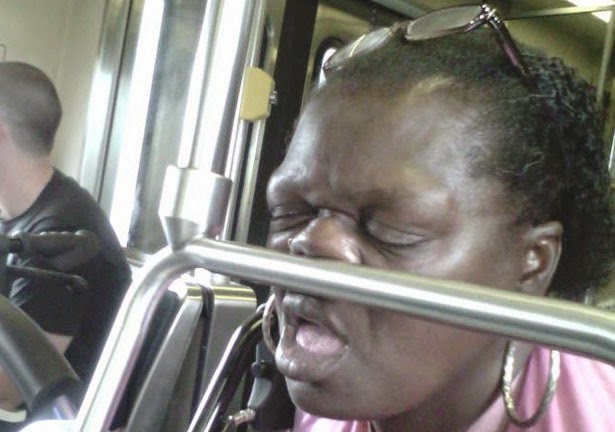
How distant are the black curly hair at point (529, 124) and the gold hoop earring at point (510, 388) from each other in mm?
75

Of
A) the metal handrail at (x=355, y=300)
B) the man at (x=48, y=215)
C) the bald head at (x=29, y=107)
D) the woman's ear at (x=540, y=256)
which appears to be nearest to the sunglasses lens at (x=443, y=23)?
the woman's ear at (x=540, y=256)

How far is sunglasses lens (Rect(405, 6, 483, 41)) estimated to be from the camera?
65 cm

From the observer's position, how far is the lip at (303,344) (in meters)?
0.46

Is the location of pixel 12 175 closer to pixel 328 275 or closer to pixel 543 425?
pixel 543 425

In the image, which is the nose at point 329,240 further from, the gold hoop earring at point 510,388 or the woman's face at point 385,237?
the gold hoop earring at point 510,388

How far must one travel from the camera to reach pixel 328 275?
307 mm

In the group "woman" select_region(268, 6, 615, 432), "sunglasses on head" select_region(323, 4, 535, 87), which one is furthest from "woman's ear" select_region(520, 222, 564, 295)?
"sunglasses on head" select_region(323, 4, 535, 87)

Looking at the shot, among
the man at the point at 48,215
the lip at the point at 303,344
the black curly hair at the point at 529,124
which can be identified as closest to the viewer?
the lip at the point at 303,344

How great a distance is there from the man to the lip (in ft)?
3.26

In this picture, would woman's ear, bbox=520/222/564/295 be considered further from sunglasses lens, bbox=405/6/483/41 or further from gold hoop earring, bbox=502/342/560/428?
sunglasses lens, bbox=405/6/483/41

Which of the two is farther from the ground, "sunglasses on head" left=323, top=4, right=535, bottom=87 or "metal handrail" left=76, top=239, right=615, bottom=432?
"sunglasses on head" left=323, top=4, right=535, bottom=87

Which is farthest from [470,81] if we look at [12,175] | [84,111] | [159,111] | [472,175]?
[84,111]

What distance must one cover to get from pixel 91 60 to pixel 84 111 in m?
0.16

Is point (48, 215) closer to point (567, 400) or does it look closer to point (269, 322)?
point (269, 322)
